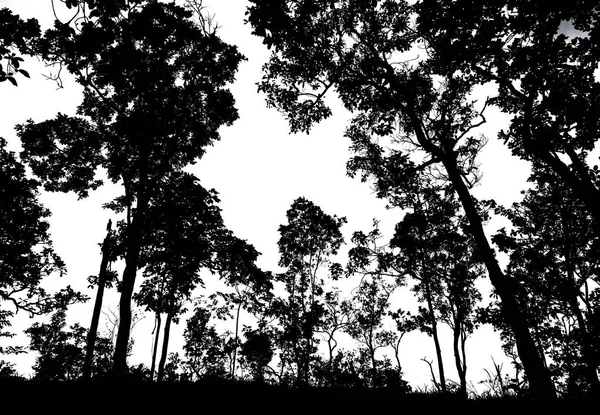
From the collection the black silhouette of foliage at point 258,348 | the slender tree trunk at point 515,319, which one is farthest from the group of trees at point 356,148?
the black silhouette of foliage at point 258,348

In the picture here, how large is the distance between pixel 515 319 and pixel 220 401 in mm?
7864

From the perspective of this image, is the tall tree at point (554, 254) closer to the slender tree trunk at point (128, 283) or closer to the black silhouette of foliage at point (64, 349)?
the slender tree trunk at point (128, 283)

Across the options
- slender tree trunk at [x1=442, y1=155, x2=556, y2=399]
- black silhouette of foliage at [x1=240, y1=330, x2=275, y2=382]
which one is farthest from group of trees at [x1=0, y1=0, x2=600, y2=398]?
black silhouette of foliage at [x1=240, y1=330, x2=275, y2=382]

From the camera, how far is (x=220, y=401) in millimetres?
5398

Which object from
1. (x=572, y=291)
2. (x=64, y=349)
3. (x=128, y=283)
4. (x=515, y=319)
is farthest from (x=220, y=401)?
(x=64, y=349)

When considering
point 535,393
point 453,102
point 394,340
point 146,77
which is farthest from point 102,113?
point 394,340

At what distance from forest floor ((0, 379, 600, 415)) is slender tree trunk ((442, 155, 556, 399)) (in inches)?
81.4

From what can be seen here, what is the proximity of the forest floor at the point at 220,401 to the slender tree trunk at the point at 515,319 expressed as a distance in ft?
6.78

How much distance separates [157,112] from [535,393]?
16.3 metres

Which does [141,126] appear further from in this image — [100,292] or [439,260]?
[439,260]

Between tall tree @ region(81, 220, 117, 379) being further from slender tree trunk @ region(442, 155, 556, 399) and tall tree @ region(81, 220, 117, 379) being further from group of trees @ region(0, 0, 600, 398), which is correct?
slender tree trunk @ region(442, 155, 556, 399)

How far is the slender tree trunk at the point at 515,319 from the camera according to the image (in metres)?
7.89

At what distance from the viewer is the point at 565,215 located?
18281mm

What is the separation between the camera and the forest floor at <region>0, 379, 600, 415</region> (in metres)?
4.87
